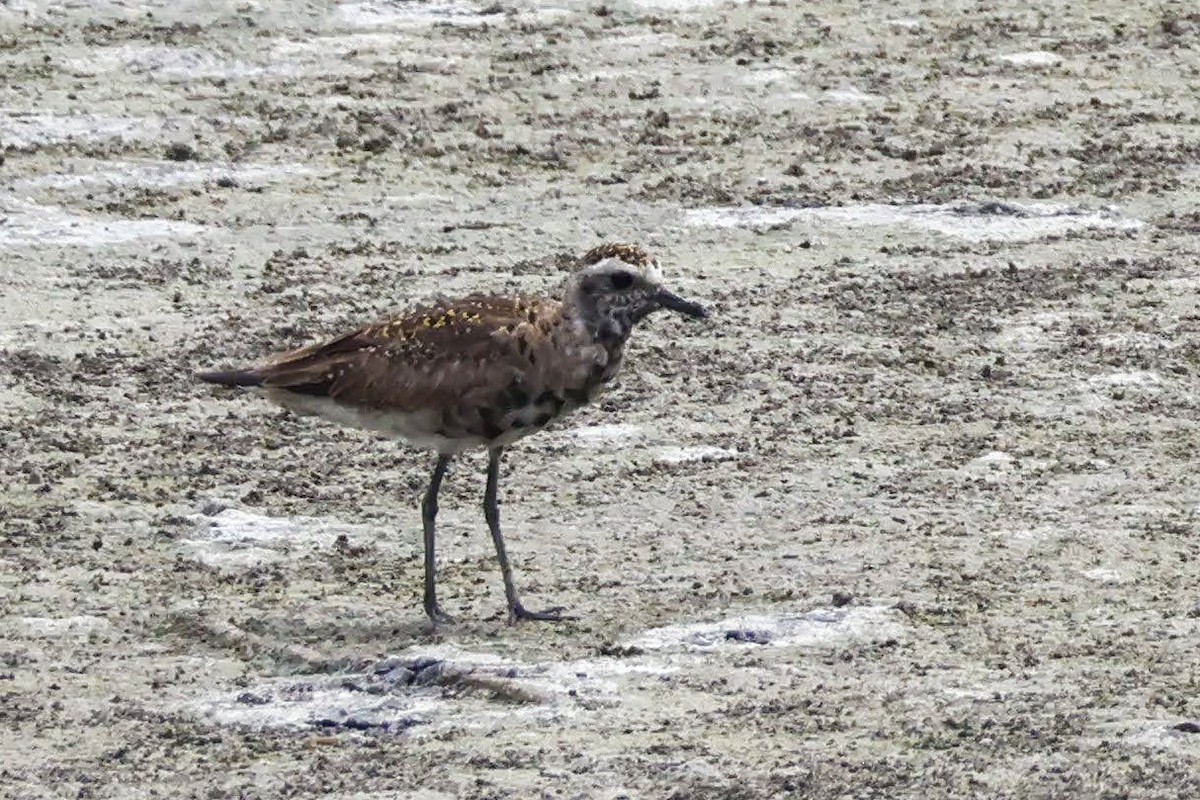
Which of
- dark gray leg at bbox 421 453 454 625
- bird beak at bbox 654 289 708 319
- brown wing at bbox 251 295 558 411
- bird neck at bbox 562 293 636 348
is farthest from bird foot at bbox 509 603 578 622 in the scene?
bird beak at bbox 654 289 708 319

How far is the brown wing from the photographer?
8.01 m

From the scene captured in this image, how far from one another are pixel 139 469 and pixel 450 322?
6.14 ft

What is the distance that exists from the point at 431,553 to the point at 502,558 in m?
0.22

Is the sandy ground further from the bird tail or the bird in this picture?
the bird tail

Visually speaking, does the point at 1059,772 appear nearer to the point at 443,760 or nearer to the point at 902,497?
the point at 443,760

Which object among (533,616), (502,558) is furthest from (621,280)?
(533,616)

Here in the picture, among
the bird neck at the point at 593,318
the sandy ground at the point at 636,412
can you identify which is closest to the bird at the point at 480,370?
the bird neck at the point at 593,318

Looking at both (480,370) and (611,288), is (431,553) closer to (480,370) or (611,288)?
(480,370)

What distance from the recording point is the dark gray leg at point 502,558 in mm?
8109

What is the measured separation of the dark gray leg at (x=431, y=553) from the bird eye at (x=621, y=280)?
0.74 m

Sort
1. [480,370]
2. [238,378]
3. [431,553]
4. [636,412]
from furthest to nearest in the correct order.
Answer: [636,412], [238,378], [431,553], [480,370]

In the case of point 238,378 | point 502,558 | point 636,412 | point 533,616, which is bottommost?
point 636,412

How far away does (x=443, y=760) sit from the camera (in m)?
6.95

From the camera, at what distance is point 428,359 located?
811 centimetres
